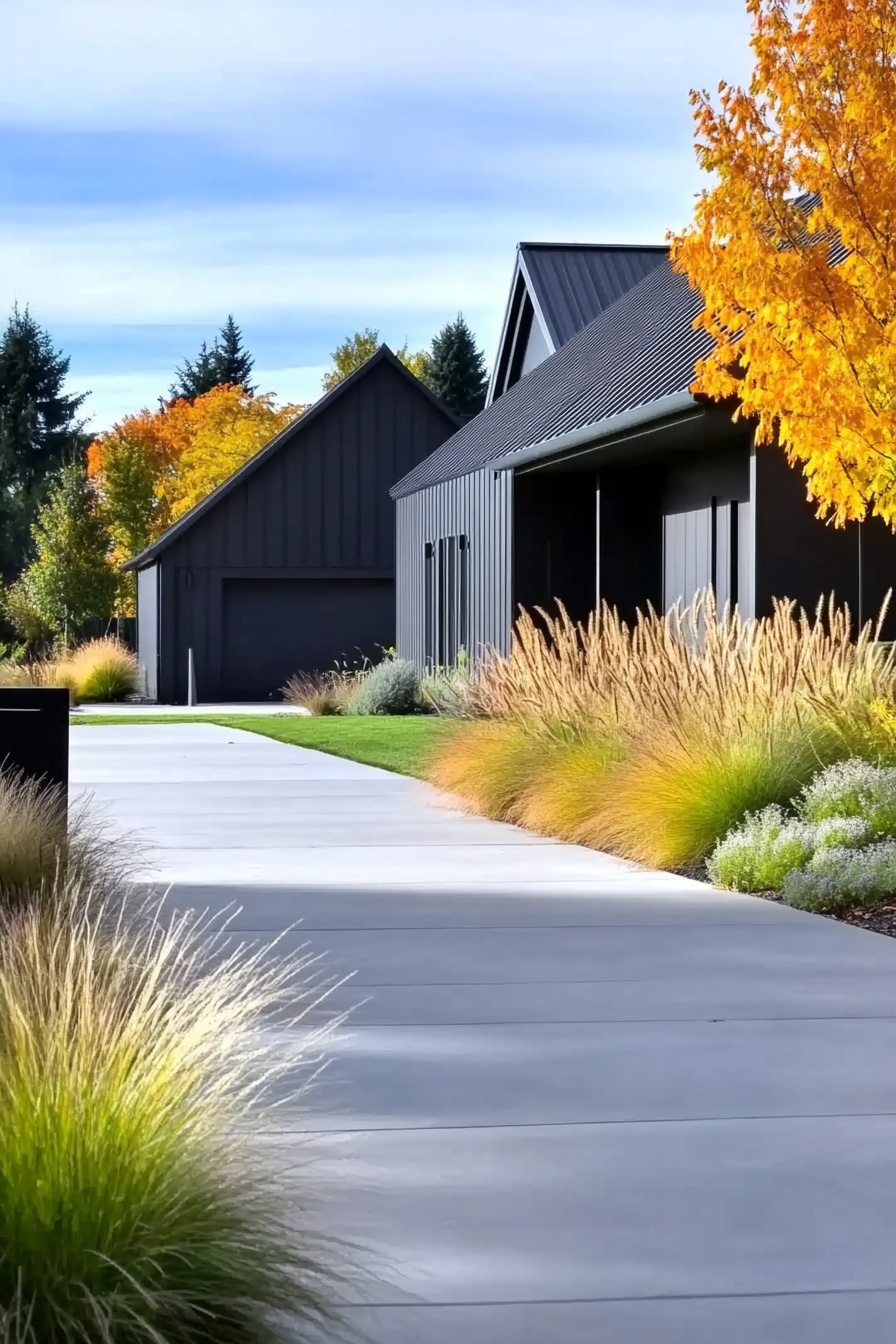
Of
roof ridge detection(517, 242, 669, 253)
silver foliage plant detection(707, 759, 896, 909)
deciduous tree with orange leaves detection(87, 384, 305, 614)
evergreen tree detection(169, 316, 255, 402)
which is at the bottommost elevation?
silver foliage plant detection(707, 759, 896, 909)

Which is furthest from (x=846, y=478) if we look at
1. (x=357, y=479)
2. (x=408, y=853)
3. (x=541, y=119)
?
(x=357, y=479)

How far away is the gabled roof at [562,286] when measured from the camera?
Result: 30984 millimetres

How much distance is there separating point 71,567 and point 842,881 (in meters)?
43.2

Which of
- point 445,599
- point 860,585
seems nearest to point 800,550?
point 860,585

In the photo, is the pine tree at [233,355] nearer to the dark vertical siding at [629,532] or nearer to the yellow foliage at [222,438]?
the yellow foliage at [222,438]

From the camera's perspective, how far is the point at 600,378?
22.2 metres

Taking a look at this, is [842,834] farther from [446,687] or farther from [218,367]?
[218,367]

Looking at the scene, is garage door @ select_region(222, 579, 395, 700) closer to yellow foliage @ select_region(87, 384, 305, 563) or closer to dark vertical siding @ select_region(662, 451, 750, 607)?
yellow foliage @ select_region(87, 384, 305, 563)

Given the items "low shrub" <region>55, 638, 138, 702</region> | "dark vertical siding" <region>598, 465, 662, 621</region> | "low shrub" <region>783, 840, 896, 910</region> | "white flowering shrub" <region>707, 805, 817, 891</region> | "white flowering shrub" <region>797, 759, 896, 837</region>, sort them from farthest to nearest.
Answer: "low shrub" <region>55, 638, 138, 702</region>, "dark vertical siding" <region>598, 465, 662, 621</region>, "white flowering shrub" <region>797, 759, 896, 837</region>, "white flowering shrub" <region>707, 805, 817, 891</region>, "low shrub" <region>783, 840, 896, 910</region>

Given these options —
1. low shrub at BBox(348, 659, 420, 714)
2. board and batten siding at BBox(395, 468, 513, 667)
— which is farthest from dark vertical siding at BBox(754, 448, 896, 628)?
low shrub at BBox(348, 659, 420, 714)

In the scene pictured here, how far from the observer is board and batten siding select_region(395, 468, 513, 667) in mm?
24547

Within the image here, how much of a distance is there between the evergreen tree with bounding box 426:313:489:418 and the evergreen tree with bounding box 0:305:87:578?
13895 mm

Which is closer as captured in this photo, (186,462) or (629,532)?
(629,532)

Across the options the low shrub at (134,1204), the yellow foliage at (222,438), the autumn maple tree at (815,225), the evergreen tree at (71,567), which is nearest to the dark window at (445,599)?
the autumn maple tree at (815,225)
